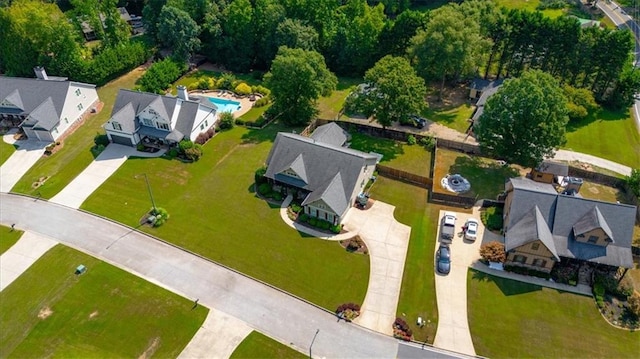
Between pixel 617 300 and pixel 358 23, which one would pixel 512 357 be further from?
pixel 358 23

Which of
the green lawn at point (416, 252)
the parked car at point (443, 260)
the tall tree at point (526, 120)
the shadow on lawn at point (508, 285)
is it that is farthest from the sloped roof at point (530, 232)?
the tall tree at point (526, 120)

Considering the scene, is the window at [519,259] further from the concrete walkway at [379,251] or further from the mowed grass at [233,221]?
the mowed grass at [233,221]

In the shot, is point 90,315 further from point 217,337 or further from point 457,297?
point 457,297

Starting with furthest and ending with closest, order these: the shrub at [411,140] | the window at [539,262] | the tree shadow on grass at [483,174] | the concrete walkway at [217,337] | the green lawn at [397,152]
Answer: the shrub at [411,140] < the green lawn at [397,152] < the tree shadow on grass at [483,174] < the window at [539,262] < the concrete walkway at [217,337]

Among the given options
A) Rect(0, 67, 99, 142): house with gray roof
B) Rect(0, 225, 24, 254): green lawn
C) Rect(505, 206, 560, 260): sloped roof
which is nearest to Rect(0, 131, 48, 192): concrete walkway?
Rect(0, 67, 99, 142): house with gray roof

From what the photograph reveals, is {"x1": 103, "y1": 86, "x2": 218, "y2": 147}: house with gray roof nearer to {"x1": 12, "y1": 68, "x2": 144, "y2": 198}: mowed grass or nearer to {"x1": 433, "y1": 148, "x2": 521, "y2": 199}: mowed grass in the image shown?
{"x1": 12, "y1": 68, "x2": 144, "y2": 198}: mowed grass

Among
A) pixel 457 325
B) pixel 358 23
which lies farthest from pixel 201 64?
pixel 457 325
